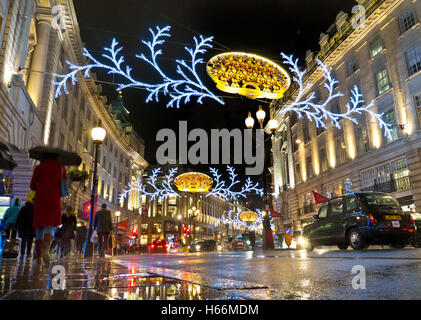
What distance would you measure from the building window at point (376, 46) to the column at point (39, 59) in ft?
76.6

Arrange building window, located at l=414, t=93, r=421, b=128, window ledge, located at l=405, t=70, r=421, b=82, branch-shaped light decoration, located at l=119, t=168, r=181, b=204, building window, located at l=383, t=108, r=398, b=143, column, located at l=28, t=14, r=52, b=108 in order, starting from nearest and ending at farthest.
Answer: column, located at l=28, t=14, r=52, b=108, building window, located at l=414, t=93, r=421, b=128, window ledge, located at l=405, t=70, r=421, b=82, building window, located at l=383, t=108, r=398, b=143, branch-shaped light decoration, located at l=119, t=168, r=181, b=204

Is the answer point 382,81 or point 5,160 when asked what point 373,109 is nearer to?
point 382,81

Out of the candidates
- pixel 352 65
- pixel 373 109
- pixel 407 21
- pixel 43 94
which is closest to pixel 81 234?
pixel 43 94

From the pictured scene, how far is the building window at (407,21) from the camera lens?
2158 centimetres

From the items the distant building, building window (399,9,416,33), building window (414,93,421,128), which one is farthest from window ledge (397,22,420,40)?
the distant building

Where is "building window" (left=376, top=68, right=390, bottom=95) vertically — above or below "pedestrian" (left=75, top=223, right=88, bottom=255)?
above

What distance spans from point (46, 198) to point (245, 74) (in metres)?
9.76

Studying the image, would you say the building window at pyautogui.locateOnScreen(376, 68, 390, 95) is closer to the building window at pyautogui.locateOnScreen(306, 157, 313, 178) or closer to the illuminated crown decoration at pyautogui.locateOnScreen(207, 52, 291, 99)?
the building window at pyautogui.locateOnScreen(306, 157, 313, 178)

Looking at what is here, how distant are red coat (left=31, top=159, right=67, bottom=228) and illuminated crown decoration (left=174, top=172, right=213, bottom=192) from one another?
21.3 m

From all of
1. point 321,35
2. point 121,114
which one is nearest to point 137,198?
point 121,114

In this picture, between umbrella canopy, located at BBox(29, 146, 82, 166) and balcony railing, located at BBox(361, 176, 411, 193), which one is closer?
umbrella canopy, located at BBox(29, 146, 82, 166)

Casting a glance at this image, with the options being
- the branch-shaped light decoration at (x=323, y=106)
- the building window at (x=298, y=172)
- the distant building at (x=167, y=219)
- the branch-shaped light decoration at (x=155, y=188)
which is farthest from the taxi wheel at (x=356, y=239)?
the distant building at (x=167, y=219)

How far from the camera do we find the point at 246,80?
13148 millimetres

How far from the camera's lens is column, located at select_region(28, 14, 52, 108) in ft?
64.1
